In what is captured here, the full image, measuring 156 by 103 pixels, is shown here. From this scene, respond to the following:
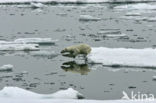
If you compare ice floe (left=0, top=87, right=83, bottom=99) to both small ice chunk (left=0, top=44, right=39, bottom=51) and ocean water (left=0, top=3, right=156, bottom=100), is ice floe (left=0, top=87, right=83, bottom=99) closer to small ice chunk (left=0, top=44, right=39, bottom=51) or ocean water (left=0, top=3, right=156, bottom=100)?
ocean water (left=0, top=3, right=156, bottom=100)

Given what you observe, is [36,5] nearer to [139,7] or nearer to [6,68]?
[139,7]

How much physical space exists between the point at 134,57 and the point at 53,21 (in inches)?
406

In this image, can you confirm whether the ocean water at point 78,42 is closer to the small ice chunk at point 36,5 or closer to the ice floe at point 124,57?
the ice floe at point 124,57

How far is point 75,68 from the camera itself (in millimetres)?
12094

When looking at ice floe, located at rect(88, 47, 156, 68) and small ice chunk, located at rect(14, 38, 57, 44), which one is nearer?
ice floe, located at rect(88, 47, 156, 68)

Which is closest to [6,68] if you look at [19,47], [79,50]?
[79,50]

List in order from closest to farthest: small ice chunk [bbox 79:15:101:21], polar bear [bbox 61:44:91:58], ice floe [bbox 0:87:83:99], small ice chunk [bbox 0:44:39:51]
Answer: ice floe [bbox 0:87:83:99] → polar bear [bbox 61:44:91:58] → small ice chunk [bbox 0:44:39:51] → small ice chunk [bbox 79:15:101:21]

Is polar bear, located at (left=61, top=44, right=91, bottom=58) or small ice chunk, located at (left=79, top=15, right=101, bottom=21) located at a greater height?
polar bear, located at (left=61, top=44, right=91, bottom=58)

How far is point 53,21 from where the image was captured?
2244cm

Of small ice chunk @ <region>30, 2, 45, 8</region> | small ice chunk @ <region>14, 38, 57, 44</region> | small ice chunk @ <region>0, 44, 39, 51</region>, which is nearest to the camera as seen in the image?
small ice chunk @ <region>0, 44, 39, 51</region>

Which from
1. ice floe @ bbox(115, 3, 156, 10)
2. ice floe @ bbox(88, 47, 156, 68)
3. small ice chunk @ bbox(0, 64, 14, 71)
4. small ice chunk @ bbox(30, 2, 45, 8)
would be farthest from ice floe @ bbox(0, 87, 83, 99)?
→ small ice chunk @ bbox(30, 2, 45, 8)

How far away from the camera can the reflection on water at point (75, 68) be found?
38.6 ft

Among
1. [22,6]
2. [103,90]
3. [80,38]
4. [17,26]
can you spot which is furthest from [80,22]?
[103,90]

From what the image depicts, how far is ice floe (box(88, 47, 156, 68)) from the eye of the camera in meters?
12.2
